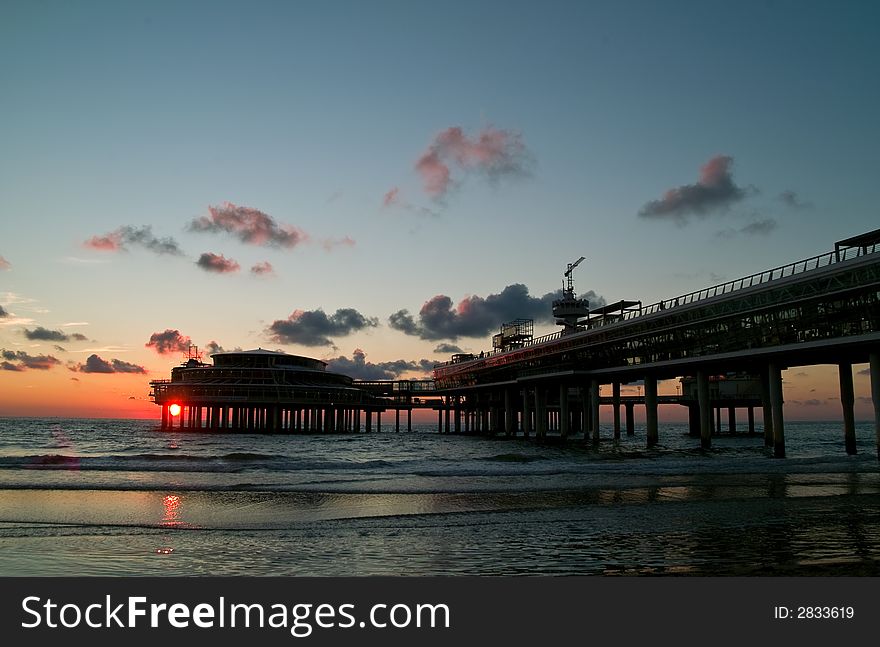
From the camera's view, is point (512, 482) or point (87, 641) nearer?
point (87, 641)

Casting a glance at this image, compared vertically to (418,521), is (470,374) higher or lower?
higher

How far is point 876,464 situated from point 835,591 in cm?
3310

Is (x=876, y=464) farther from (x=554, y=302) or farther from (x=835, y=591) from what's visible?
(x=554, y=302)

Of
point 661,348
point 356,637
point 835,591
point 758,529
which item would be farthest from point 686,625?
point 661,348

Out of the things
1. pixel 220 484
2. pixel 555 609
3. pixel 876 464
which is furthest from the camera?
pixel 876 464

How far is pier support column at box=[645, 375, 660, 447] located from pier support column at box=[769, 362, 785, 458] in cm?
1610

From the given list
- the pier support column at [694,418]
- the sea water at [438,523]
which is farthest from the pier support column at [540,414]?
the sea water at [438,523]

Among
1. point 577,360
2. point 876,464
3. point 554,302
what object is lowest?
point 876,464

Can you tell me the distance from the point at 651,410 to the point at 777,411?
735 inches

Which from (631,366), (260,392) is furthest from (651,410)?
(260,392)

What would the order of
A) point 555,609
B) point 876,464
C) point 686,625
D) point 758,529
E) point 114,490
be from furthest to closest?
1. point 876,464
2. point 114,490
3. point 758,529
4. point 555,609
5. point 686,625

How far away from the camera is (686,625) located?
289 inches

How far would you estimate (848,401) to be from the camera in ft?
147

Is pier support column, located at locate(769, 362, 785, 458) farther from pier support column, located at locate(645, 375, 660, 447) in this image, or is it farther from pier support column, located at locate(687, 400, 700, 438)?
pier support column, located at locate(687, 400, 700, 438)
